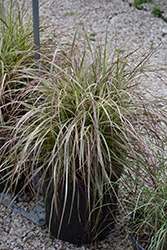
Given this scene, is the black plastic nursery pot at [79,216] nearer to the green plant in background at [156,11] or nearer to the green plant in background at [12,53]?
the green plant in background at [12,53]

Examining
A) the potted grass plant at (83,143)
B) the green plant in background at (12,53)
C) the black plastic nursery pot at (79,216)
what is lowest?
the black plastic nursery pot at (79,216)

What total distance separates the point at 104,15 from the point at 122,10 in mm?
290

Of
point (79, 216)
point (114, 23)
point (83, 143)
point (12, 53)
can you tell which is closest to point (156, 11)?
point (114, 23)

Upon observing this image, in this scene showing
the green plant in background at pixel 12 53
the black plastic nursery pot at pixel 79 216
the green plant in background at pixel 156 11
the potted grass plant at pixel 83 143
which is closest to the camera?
the potted grass plant at pixel 83 143

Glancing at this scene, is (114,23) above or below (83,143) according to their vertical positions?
above

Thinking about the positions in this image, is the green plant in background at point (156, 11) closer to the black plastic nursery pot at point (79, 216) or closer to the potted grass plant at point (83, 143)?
the potted grass plant at point (83, 143)

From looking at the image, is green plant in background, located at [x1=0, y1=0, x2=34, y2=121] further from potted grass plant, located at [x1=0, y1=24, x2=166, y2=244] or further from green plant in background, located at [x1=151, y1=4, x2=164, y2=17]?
green plant in background, located at [x1=151, y1=4, x2=164, y2=17]

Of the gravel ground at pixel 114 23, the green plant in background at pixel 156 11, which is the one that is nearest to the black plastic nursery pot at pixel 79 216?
the gravel ground at pixel 114 23

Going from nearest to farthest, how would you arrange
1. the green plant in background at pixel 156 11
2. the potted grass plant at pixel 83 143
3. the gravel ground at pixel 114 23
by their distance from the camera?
the potted grass plant at pixel 83 143 < the gravel ground at pixel 114 23 < the green plant in background at pixel 156 11

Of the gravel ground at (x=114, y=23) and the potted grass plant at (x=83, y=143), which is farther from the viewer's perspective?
the gravel ground at (x=114, y=23)

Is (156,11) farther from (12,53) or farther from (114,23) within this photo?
(12,53)

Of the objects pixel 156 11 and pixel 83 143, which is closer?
pixel 83 143

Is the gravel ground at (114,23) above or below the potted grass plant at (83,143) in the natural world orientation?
above

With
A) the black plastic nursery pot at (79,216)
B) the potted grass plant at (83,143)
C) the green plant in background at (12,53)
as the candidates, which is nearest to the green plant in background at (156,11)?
the green plant in background at (12,53)
